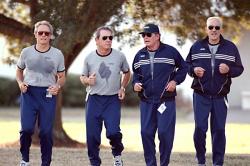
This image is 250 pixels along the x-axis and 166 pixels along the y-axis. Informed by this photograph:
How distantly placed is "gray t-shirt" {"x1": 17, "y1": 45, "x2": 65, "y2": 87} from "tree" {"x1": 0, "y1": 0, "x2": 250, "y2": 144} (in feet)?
13.8

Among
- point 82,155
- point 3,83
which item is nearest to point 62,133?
point 82,155

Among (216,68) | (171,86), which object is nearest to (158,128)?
(171,86)

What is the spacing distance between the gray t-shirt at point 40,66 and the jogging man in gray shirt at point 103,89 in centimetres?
43

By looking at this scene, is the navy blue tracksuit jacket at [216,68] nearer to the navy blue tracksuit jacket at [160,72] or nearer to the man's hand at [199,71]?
the man's hand at [199,71]

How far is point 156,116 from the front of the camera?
7734 millimetres

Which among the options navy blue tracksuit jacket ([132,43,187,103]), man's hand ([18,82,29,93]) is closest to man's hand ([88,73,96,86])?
navy blue tracksuit jacket ([132,43,187,103])

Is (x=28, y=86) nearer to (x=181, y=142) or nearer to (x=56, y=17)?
(x=56, y=17)

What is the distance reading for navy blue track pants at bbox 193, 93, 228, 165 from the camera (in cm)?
801

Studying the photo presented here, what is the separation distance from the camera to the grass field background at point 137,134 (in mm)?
16516

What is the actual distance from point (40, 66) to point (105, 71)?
84cm

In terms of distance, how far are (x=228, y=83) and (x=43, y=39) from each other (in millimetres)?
2515

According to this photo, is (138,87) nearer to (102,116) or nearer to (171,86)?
(171,86)

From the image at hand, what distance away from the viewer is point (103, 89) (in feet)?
25.7

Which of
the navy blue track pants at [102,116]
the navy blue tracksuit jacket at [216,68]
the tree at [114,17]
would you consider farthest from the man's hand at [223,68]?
the tree at [114,17]
